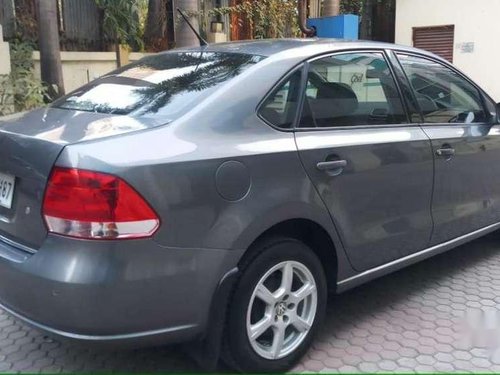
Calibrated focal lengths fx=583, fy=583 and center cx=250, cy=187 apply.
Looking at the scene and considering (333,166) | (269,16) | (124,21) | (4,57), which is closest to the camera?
(333,166)

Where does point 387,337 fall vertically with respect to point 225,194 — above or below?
below

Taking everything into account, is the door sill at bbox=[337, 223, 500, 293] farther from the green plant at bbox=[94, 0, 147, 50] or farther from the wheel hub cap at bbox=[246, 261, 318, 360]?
the green plant at bbox=[94, 0, 147, 50]

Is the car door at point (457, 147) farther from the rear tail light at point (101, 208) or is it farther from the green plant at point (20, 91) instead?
the green plant at point (20, 91)

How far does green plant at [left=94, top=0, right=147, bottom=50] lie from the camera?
8.78m

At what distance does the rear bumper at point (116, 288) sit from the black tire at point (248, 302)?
0.16m

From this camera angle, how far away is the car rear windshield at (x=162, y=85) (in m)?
2.77

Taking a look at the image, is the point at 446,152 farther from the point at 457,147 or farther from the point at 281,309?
the point at 281,309

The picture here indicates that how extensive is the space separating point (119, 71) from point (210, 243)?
60.5 inches

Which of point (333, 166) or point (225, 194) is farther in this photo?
point (333, 166)

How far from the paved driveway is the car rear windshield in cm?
128

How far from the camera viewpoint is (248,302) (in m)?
2.68

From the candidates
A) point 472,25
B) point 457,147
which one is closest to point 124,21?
point 457,147

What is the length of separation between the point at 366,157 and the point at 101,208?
1.50 metres

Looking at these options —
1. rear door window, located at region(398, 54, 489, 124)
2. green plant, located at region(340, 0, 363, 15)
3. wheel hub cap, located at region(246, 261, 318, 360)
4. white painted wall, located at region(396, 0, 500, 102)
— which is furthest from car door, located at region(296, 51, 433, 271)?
green plant, located at region(340, 0, 363, 15)
